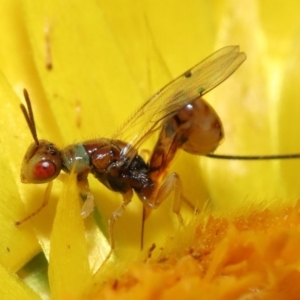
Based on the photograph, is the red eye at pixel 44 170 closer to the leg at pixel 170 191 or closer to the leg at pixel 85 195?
the leg at pixel 85 195

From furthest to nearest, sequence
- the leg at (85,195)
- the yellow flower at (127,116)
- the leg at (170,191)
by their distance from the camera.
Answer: the leg at (170,191) → the leg at (85,195) → the yellow flower at (127,116)

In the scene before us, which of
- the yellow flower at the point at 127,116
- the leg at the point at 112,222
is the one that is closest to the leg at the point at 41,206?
the yellow flower at the point at 127,116

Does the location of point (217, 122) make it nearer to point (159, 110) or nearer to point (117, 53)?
point (159, 110)

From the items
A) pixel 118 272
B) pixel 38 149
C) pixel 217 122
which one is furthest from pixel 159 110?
pixel 118 272

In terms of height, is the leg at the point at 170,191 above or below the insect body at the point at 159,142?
below

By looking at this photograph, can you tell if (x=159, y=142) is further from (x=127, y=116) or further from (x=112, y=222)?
(x=112, y=222)

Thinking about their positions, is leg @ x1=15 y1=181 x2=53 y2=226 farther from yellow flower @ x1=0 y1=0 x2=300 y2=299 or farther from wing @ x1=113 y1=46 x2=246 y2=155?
wing @ x1=113 y1=46 x2=246 y2=155
